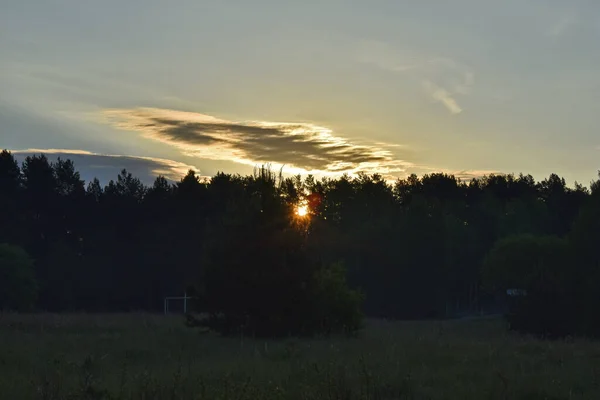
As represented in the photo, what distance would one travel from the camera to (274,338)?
77.7 ft

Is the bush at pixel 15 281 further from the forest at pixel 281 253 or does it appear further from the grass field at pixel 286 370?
the grass field at pixel 286 370

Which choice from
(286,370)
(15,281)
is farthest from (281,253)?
(15,281)

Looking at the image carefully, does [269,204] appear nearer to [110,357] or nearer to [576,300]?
[110,357]

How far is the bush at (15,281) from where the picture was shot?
5650 cm

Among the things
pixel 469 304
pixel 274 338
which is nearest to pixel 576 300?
pixel 274 338

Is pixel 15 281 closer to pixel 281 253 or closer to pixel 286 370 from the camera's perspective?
pixel 281 253

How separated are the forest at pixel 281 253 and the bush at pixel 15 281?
122mm

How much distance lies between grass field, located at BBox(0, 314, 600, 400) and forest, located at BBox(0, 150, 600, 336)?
4625 mm

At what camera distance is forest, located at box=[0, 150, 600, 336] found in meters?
25.0

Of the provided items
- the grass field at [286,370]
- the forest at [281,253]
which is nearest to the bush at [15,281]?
the forest at [281,253]

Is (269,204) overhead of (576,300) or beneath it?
overhead

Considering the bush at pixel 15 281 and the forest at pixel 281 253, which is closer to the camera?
A: the forest at pixel 281 253

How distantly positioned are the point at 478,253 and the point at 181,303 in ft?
Answer: 122

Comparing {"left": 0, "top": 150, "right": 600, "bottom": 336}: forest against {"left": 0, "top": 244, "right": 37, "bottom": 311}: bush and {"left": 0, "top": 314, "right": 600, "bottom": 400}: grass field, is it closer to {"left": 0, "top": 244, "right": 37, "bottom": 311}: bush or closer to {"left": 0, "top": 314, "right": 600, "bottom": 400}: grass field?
{"left": 0, "top": 244, "right": 37, "bottom": 311}: bush
